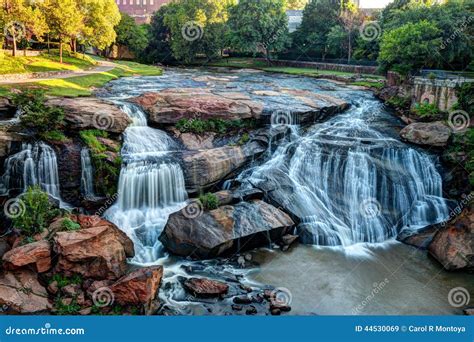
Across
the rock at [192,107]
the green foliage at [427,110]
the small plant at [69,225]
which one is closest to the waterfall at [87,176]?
the small plant at [69,225]

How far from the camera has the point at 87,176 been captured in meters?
17.9

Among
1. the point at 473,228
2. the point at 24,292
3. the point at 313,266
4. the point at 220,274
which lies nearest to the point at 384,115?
the point at 473,228

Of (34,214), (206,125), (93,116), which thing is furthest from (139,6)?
(34,214)

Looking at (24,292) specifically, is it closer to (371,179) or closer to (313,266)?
(313,266)

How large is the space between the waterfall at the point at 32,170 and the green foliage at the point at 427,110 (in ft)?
65.7

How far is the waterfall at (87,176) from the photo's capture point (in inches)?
696

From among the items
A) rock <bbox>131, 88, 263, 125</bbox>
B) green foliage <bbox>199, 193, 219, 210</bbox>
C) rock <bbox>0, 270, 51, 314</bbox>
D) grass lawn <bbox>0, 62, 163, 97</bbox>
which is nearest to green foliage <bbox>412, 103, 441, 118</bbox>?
rock <bbox>131, 88, 263, 125</bbox>

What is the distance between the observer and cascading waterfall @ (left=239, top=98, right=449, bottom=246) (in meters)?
17.6

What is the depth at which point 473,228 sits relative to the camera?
15469mm

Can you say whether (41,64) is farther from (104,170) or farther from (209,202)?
(209,202)

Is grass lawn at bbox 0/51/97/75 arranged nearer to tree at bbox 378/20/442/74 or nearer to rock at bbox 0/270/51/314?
rock at bbox 0/270/51/314

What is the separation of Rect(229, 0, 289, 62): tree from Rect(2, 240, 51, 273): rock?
48770 mm

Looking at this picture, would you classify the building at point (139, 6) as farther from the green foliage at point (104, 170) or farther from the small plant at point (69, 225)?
the small plant at point (69, 225)

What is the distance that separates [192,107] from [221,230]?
9.29 meters
